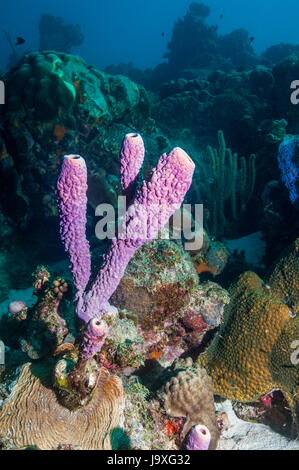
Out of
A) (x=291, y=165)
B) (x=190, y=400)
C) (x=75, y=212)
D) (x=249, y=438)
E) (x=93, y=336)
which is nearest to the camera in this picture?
(x=93, y=336)

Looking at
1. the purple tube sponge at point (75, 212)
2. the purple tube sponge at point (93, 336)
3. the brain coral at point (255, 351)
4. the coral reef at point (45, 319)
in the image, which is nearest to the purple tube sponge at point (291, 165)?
the brain coral at point (255, 351)

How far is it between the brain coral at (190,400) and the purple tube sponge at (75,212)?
1.14m

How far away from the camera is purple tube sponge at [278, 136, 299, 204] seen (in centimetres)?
414

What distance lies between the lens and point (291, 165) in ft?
13.8

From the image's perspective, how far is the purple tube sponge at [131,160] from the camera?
1852mm

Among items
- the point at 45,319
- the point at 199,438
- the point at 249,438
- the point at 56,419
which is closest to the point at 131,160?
the point at 45,319

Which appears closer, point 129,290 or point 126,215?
point 126,215

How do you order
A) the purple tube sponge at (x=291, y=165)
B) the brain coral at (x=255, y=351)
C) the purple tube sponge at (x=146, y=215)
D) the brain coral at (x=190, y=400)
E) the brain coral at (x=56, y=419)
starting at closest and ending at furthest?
the purple tube sponge at (x=146, y=215) → the brain coral at (x=56, y=419) → the brain coral at (x=190, y=400) → the brain coral at (x=255, y=351) → the purple tube sponge at (x=291, y=165)

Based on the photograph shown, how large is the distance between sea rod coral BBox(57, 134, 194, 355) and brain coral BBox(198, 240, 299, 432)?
1.42m

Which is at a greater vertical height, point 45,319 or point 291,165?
point 291,165

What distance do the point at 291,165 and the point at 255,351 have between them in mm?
3010

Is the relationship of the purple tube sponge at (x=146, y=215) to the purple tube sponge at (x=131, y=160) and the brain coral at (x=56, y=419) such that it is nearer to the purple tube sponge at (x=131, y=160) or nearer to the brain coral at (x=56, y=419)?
the purple tube sponge at (x=131, y=160)

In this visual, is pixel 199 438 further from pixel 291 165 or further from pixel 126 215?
pixel 291 165

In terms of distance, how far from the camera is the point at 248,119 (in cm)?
893
